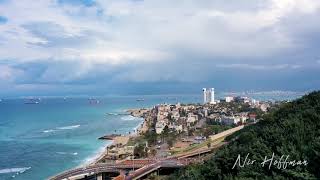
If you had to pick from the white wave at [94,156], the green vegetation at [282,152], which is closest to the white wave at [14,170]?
the white wave at [94,156]

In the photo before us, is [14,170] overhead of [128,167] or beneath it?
beneath

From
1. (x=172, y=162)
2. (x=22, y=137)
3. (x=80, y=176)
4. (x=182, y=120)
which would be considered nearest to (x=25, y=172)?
(x=80, y=176)

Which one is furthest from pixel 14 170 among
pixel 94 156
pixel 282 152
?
pixel 282 152

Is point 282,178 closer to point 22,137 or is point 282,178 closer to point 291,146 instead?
point 291,146

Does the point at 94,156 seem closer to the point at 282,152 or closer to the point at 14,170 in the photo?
the point at 14,170
